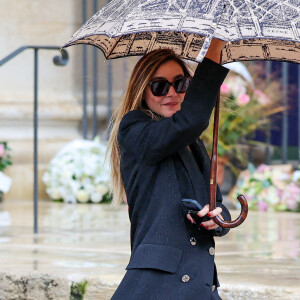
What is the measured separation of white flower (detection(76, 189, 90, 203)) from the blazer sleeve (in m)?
4.92

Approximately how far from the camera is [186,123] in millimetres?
2725

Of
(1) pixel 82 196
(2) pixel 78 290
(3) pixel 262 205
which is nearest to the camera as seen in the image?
(2) pixel 78 290

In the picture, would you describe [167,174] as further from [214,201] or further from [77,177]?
[77,177]

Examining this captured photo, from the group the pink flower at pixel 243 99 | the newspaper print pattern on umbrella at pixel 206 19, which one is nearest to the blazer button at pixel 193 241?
the newspaper print pattern on umbrella at pixel 206 19

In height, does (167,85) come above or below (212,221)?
above

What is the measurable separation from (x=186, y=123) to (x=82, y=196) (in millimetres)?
5065

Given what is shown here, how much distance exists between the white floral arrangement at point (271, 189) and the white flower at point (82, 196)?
50.6 inches

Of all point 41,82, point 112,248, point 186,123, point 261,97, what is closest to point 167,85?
point 186,123

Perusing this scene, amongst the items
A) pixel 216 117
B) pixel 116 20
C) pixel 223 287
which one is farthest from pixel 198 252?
pixel 223 287

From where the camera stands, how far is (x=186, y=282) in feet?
9.02

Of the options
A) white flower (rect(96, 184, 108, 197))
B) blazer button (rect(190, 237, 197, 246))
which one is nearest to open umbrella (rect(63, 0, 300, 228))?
blazer button (rect(190, 237, 197, 246))

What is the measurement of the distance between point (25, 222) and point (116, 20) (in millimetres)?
3617

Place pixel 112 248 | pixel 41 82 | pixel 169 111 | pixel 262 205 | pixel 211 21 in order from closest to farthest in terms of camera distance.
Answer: pixel 211 21
pixel 169 111
pixel 112 248
pixel 262 205
pixel 41 82

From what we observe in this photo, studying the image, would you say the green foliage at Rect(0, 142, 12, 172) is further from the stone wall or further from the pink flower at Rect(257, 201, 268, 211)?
the pink flower at Rect(257, 201, 268, 211)
